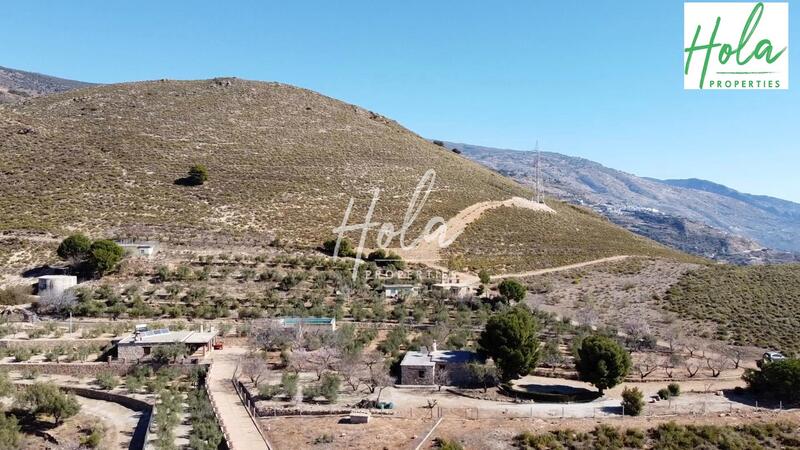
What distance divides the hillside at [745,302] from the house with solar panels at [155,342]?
33101 millimetres

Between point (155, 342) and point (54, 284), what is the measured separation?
14.9 m

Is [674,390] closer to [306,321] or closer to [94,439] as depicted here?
[306,321]

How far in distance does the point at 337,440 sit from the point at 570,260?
137ft

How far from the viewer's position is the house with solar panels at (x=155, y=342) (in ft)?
106

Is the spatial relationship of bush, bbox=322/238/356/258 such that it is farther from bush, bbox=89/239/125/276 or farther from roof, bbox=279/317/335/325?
bush, bbox=89/239/125/276

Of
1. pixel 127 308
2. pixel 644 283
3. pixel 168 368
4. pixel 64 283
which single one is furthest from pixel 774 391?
pixel 64 283

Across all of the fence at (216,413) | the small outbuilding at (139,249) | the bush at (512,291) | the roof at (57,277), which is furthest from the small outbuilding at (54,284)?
Answer: the bush at (512,291)

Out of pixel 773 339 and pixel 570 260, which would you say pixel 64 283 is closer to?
pixel 570 260

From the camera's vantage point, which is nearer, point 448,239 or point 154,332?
point 154,332

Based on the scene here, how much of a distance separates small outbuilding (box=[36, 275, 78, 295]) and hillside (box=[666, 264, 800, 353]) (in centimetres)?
4519

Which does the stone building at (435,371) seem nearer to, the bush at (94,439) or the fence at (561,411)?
the fence at (561,411)

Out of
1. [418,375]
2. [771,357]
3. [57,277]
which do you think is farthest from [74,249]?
[771,357]

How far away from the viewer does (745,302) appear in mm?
45312

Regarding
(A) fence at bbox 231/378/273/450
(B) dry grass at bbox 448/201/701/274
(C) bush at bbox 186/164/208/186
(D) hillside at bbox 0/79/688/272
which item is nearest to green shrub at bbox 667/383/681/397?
(A) fence at bbox 231/378/273/450
